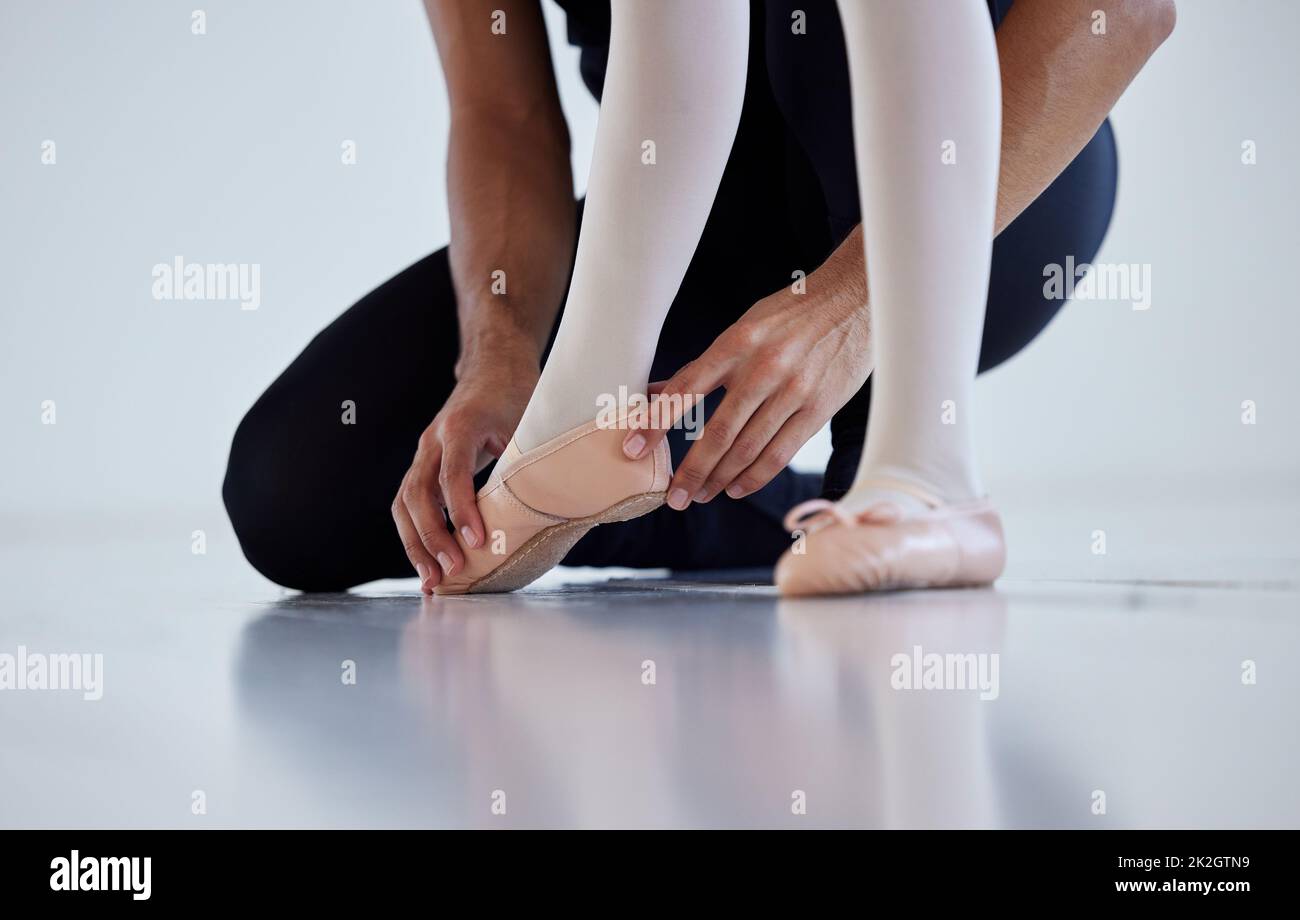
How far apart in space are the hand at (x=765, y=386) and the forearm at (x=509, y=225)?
24 cm

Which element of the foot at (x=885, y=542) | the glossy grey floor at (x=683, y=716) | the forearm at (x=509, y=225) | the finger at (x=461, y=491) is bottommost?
the glossy grey floor at (x=683, y=716)

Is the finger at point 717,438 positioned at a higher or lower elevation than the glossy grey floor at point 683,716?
higher

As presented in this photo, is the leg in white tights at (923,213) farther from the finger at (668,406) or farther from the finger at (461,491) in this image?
the finger at (461,491)

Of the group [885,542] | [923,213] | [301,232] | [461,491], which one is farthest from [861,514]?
[301,232]

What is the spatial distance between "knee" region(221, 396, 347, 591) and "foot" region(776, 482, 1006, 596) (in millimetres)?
445

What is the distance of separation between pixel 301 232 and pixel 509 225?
173 cm

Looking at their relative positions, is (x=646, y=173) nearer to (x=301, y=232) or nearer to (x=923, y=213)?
(x=923, y=213)

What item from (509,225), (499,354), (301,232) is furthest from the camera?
(301,232)

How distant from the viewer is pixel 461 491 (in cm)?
66

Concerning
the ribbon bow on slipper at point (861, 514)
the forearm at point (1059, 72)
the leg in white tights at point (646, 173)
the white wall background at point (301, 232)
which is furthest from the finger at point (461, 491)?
the white wall background at point (301, 232)

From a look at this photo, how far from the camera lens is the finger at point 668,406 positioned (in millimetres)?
572
